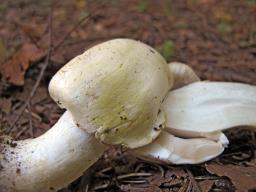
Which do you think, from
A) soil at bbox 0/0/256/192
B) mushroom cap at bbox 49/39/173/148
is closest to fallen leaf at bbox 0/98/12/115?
soil at bbox 0/0/256/192

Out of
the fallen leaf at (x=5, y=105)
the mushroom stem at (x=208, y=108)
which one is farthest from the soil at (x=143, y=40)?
the mushroom stem at (x=208, y=108)

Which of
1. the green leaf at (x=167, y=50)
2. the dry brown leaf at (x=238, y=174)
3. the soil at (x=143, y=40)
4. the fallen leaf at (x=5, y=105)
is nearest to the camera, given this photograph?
the dry brown leaf at (x=238, y=174)

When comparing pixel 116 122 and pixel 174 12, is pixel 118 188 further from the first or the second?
pixel 174 12

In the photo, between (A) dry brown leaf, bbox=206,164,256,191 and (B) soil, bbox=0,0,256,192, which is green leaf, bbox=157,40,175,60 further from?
(A) dry brown leaf, bbox=206,164,256,191

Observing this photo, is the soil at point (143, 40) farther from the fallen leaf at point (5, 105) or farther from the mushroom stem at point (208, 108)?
the mushroom stem at point (208, 108)

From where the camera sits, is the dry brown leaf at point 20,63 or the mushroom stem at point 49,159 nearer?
the mushroom stem at point 49,159

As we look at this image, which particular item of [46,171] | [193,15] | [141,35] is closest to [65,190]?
[46,171]

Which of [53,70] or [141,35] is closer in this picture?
[53,70]
